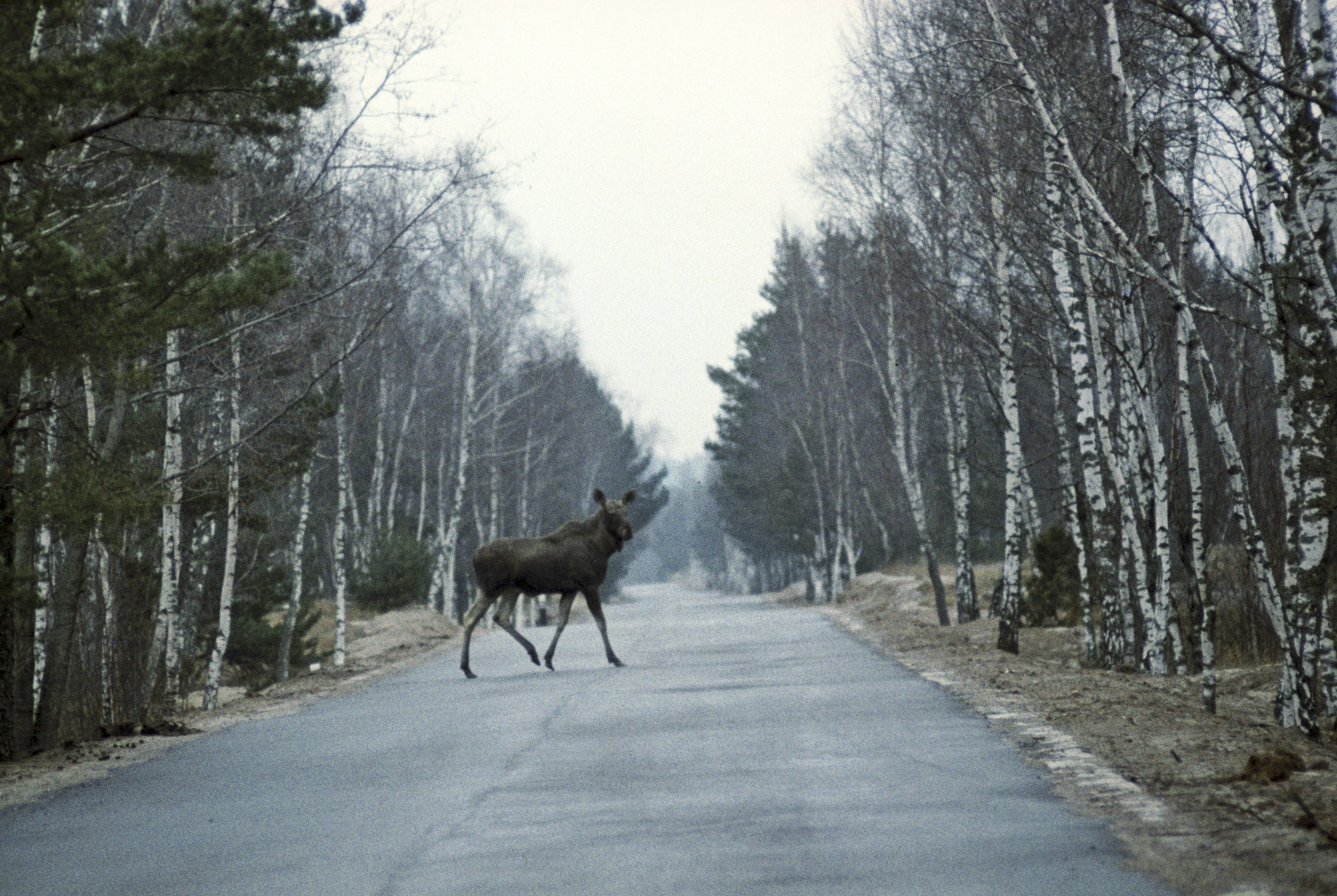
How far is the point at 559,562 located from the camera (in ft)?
64.7

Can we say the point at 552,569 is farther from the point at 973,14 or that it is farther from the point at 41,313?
the point at 41,313

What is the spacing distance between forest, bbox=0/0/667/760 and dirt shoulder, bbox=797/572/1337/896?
6.66m

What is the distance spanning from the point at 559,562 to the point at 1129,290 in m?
7.97

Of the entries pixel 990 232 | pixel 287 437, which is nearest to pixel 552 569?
pixel 287 437

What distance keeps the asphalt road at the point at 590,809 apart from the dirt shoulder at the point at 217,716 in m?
0.39

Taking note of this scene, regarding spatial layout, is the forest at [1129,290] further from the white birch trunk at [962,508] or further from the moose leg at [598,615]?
the moose leg at [598,615]

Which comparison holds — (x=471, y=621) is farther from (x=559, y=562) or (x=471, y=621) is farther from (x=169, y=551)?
(x=169, y=551)

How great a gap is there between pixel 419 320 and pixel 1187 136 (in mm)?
31571

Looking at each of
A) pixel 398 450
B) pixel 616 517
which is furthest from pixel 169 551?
pixel 398 450

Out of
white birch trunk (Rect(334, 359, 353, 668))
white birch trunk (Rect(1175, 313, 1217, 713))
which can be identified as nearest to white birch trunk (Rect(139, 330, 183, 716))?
white birch trunk (Rect(334, 359, 353, 668))

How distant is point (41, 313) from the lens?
947cm

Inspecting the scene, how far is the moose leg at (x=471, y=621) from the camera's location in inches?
742

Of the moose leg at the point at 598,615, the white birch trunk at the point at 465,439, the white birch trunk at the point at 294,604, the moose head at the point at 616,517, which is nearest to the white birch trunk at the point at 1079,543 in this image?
the moose head at the point at 616,517

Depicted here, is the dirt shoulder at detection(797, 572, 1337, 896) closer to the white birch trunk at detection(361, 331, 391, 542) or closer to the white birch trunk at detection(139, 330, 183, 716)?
the white birch trunk at detection(139, 330, 183, 716)
